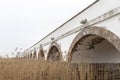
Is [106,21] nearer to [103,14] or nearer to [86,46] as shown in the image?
[103,14]

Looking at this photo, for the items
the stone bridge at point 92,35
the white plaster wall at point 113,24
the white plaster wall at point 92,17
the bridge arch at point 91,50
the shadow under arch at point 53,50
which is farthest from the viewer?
the shadow under arch at point 53,50

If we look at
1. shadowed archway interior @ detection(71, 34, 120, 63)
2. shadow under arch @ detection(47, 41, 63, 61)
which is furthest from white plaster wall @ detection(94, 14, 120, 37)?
shadow under arch @ detection(47, 41, 63, 61)

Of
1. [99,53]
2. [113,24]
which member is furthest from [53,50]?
[113,24]

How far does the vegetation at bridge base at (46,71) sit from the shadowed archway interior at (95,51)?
1556mm

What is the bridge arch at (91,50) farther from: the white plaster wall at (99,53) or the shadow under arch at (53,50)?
the shadow under arch at (53,50)

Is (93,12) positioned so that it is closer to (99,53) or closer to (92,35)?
(92,35)

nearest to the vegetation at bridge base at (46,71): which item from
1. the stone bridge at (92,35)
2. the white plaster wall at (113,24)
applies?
the stone bridge at (92,35)

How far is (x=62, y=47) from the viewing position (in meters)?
11.4

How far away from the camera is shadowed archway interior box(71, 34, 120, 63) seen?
9.34 meters

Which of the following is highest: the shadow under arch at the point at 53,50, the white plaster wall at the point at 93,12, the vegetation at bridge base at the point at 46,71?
the white plaster wall at the point at 93,12

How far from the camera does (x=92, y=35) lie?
8.05 m

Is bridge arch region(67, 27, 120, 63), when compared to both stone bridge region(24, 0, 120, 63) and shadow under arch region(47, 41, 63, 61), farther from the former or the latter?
shadow under arch region(47, 41, 63, 61)

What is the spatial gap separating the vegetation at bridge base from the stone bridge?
87cm

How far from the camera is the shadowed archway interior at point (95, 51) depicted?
9.34 m
